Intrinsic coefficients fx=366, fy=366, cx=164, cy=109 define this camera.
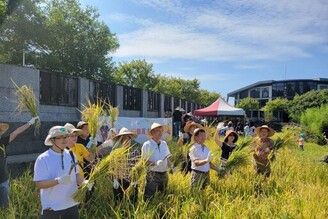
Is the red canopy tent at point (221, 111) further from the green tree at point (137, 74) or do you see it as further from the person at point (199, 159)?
the green tree at point (137, 74)

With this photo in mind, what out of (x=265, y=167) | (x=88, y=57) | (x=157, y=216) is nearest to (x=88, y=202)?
(x=157, y=216)

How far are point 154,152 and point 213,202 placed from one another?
111 cm

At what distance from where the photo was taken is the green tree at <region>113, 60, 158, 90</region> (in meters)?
46.7

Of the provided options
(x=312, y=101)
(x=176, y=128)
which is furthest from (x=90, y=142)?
(x=312, y=101)

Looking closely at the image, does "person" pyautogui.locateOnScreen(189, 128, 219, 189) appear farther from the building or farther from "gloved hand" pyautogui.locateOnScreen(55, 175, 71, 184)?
the building

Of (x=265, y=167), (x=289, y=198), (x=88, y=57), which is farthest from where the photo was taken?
(x=88, y=57)

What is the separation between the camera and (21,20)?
2742cm

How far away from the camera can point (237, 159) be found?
7.02m

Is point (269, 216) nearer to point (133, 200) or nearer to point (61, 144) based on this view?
point (133, 200)

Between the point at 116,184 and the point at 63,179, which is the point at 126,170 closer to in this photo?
the point at 116,184

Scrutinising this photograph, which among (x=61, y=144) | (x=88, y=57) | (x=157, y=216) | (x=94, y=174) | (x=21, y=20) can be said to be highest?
(x=21, y=20)

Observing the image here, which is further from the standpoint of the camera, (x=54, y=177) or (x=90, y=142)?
(x=90, y=142)

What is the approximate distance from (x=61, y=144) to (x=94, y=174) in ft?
2.15

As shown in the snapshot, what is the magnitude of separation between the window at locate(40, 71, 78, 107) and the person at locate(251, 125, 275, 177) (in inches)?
265
